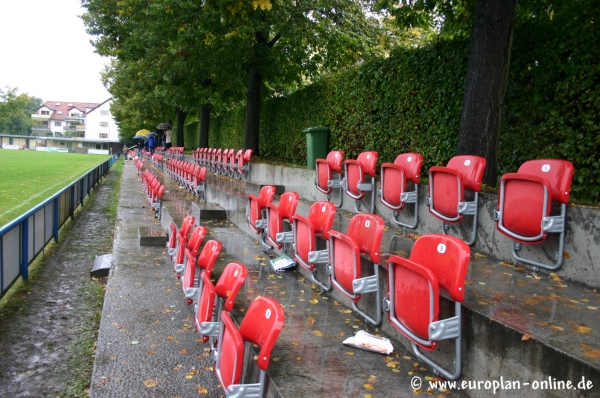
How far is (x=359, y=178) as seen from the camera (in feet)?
22.3

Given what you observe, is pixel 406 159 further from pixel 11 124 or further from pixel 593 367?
pixel 11 124

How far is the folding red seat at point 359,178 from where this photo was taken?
22.1 ft

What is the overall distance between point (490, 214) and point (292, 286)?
1.97 meters

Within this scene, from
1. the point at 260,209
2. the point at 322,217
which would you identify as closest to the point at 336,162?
the point at 260,209

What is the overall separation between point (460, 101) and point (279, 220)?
3380 millimetres

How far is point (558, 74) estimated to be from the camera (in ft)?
18.9

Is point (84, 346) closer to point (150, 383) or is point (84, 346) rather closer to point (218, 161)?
point (150, 383)

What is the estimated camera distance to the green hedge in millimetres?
5355

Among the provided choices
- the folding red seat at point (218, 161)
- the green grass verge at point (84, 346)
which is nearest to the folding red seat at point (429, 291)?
the green grass verge at point (84, 346)

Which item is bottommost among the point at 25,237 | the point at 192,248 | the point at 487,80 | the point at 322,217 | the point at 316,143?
the point at 25,237

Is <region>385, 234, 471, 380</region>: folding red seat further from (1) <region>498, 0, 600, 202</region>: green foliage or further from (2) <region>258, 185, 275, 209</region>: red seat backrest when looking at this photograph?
(2) <region>258, 185, 275, 209</region>: red seat backrest

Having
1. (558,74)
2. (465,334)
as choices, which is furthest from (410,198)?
(465,334)

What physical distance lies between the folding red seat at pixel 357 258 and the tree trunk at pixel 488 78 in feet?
7.34

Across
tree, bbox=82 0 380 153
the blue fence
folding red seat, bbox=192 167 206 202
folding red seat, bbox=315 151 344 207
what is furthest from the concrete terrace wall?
tree, bbox=82 0 380 153
